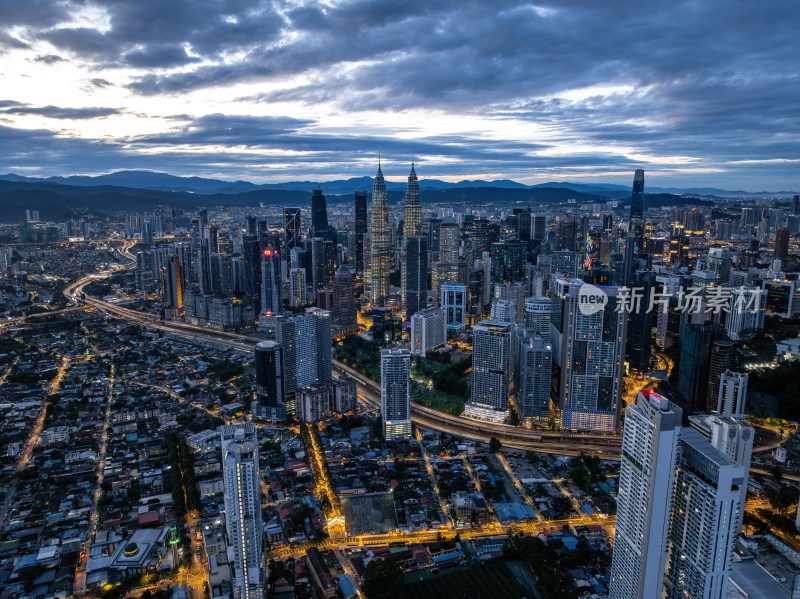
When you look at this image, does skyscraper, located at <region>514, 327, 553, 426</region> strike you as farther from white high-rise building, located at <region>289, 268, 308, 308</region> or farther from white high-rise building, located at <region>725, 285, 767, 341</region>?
white high-rise building, located at <region>289, 268, 308, 308</region>

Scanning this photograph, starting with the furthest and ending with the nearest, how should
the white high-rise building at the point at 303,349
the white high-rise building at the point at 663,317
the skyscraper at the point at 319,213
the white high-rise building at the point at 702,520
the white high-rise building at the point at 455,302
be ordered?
the skyscraper at the point at 319,213, the white high-rise building at the point at 455,302, the white high-rise building at the point at 663,317, the white high-rise building at the point at 303,349, the white high-rise building at the point at 702,520

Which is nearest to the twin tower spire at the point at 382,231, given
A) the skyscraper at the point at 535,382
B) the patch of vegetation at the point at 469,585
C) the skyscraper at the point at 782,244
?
the skyscraper at the point at 535,382

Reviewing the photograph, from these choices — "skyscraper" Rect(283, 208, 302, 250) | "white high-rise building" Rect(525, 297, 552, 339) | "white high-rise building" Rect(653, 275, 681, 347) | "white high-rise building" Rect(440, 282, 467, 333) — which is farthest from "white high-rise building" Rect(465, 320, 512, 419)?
"skyscraper" Rect(283, 208, 302, 250)

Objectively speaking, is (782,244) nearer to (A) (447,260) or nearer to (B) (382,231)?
(A) (447,260)

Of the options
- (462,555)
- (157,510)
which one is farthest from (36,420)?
(462,555)

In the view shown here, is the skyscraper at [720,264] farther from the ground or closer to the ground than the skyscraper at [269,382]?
farther from the ground

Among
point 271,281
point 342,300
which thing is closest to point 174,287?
point 271,281

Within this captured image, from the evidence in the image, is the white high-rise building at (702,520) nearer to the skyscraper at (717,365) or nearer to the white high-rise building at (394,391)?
the white high-rise building at (394,391)

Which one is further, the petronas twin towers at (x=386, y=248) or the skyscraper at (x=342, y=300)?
the petronas twin towers at (x=386, y=248)
